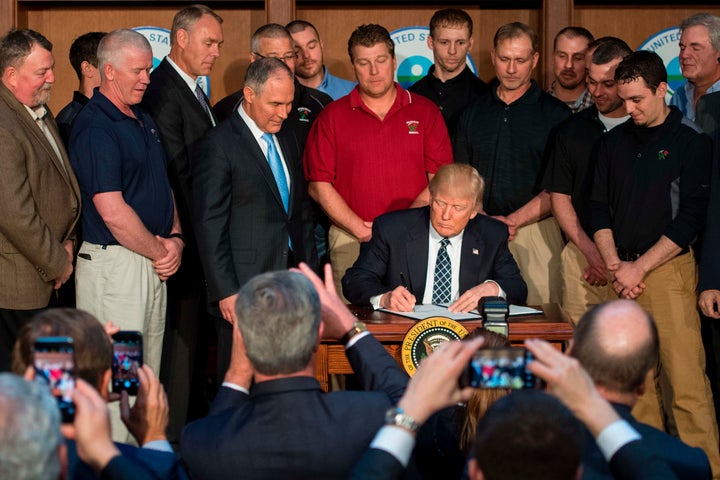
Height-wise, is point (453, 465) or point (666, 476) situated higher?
point (666, 476)

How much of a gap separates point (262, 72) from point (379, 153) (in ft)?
2.73

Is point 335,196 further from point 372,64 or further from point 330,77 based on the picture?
point 330,77

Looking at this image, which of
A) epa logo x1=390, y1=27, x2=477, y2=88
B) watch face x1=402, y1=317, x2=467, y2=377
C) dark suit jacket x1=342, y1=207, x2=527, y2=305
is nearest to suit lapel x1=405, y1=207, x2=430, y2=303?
dark suit jacket x1=342, y1=207, x2=527, y2=305

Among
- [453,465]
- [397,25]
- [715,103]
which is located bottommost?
[453,465]

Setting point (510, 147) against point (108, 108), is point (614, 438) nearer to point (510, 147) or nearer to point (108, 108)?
point (108, 108)

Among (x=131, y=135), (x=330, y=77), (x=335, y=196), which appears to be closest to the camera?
A: (x=131, y=135)

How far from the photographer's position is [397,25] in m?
6.57

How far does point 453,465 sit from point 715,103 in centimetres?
251

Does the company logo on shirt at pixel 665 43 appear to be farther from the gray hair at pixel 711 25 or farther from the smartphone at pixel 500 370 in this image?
the smartphone at pixel 500 370

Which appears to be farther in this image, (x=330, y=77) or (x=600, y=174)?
(x=330, y=77)

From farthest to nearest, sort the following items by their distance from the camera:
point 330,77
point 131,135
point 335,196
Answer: point 330,77 → point 335,196 → point 131,135

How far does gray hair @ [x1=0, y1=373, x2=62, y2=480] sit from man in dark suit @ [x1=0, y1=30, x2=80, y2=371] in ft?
8.48

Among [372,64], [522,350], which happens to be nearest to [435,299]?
[372,64]

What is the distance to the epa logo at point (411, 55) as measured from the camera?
21.3 ft
